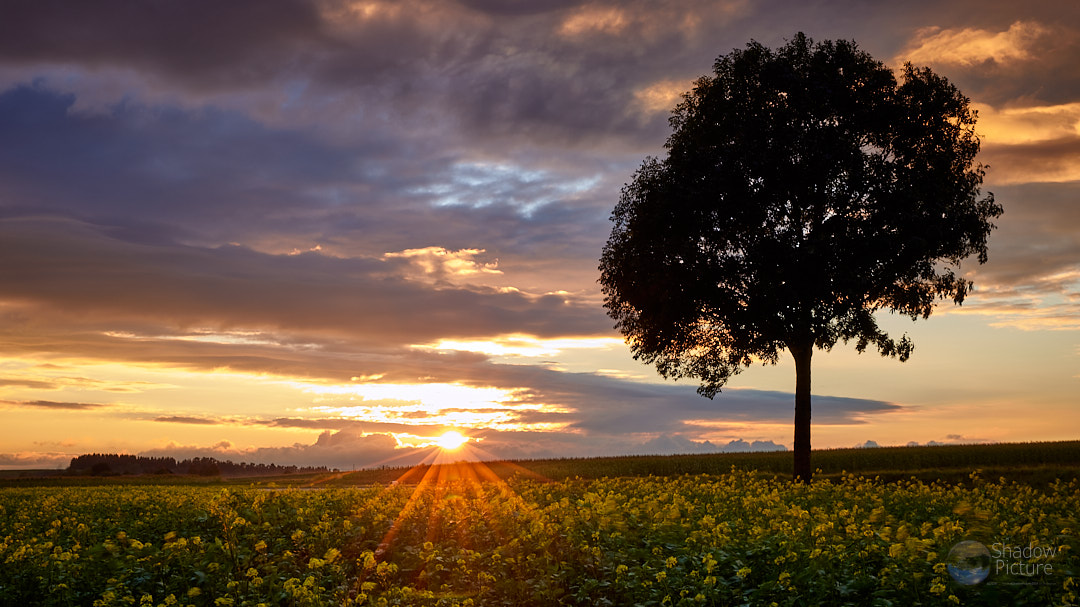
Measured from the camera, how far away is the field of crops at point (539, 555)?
9.01 metres

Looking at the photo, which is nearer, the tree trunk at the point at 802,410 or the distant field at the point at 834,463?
the tree trunk at the point at 802,410

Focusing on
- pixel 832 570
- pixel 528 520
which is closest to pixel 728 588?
pixel 832 570

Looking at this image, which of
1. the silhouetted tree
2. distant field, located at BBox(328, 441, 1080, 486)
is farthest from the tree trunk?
distant field, located at BBox(328, 441, 1080, 486)
